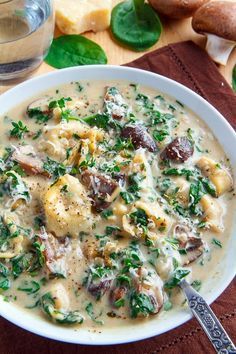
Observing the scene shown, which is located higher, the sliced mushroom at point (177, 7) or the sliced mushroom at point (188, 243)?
the sliced mushroom at point (177, 7)

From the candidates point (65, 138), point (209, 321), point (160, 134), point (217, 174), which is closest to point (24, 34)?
point (65, 138)

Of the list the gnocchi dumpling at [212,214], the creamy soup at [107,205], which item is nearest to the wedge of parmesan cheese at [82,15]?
the creamy soup at [107,205]

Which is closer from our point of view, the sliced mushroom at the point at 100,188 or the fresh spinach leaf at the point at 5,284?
the fresh spinach leaf at the point at 5,284

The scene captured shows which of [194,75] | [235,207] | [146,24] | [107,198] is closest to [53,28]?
[146,24]

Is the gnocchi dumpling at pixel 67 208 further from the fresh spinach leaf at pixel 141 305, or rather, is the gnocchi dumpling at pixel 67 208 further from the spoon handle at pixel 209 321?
the spoon handle at pixel 209 321

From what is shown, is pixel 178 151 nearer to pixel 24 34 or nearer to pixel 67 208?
pixel 67 208

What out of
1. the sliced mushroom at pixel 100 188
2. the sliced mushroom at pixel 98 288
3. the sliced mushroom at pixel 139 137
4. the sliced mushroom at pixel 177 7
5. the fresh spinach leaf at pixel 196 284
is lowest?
the sliced mushroom at pixel 98 288

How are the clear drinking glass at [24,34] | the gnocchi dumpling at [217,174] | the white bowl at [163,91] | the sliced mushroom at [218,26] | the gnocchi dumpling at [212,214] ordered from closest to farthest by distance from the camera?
the white bowl at [163,91], the gnocchi dumpling at [212,214], the gnocchi dumpling at [217,174], the clear drinking glass at [24,34], the sliced mushroom at [218,26]
